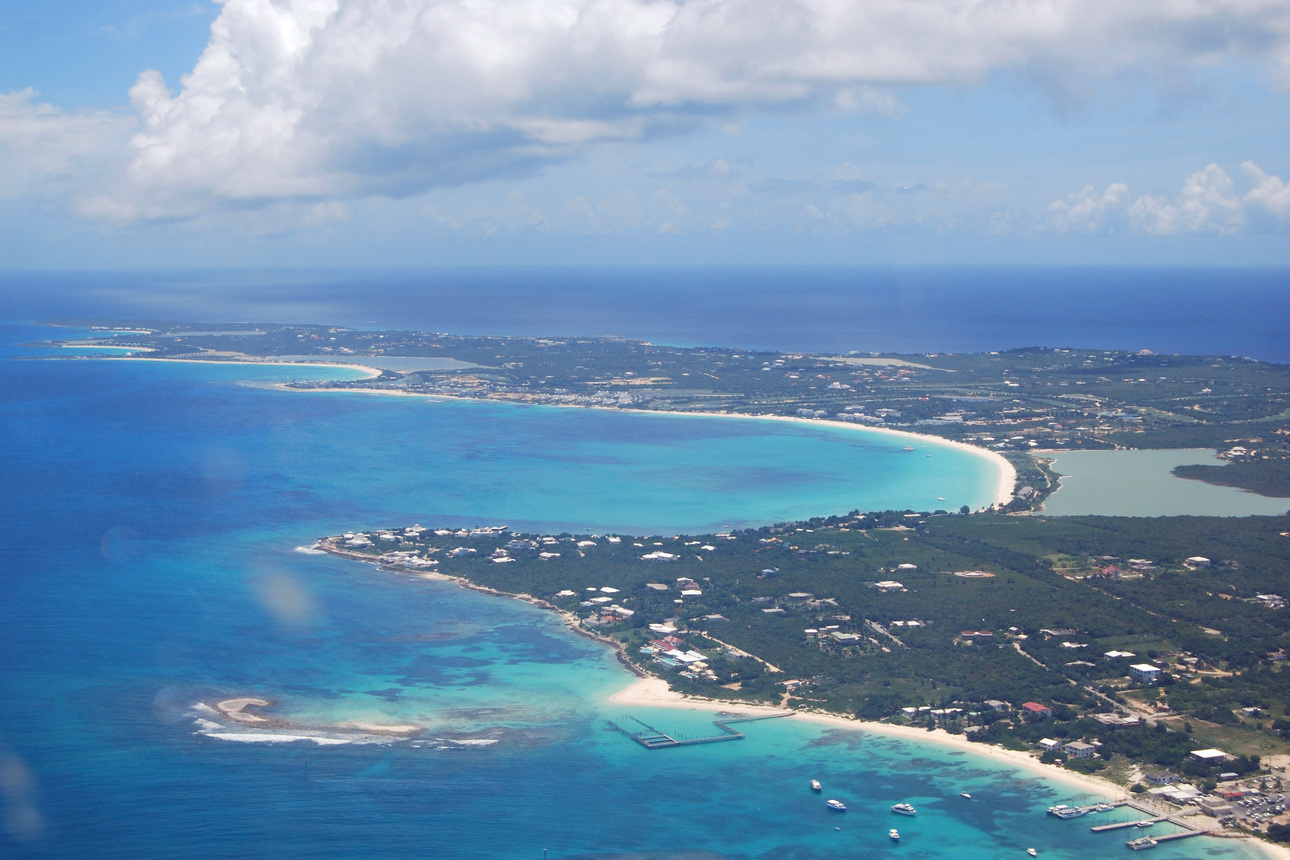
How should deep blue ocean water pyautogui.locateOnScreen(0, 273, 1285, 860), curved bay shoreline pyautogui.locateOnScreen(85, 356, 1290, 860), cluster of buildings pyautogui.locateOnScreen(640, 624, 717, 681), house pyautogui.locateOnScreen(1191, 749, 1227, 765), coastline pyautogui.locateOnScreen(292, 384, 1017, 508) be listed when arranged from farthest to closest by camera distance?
1. coastline pyautogui.locateOnScreen(292, 384, 1017, 508)
2. cluster of buildings pyautogui.locateOnScreen(640, 624, 717, 681)
3. house pyautogui.locateOnScreen(1191, 749, 1227, 765)
4. curved bay shoreline pyautogui.locateOnScreen(85, 356, 1290, 860)
5. deep blue ocean water pyautogui.locateOnScreen(0, 273, 1285, 860)

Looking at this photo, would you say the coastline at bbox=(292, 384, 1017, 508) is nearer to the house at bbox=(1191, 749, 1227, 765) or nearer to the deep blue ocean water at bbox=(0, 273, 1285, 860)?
the deep blue ocean water at bbox=(0, 273, 1285, 860)

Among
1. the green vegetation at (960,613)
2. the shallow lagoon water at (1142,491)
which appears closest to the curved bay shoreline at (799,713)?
the green vegetation at (960,613)

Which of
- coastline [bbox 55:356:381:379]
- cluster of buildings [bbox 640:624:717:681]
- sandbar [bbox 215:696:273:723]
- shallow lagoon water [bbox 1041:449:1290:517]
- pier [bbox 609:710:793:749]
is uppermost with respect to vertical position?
coastline [bbox 55:356:381:379]

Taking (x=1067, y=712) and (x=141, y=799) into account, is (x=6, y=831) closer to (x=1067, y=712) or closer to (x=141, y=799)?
(x=141, y=799)

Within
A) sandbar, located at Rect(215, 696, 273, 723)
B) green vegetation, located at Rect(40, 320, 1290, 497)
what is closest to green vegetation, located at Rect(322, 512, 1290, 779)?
green vegetation, located at Rect(40, 320, 1290, 497)

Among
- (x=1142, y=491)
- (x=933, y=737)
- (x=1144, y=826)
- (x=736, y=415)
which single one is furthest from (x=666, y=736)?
(x=736, y=415)

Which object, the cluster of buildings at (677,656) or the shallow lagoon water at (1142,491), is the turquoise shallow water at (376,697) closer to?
the cluster of buildings at (677,656)

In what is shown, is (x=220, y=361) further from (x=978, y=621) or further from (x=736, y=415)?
(x=978, y=621)

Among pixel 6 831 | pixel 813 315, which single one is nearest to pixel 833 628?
pixel 6 831
